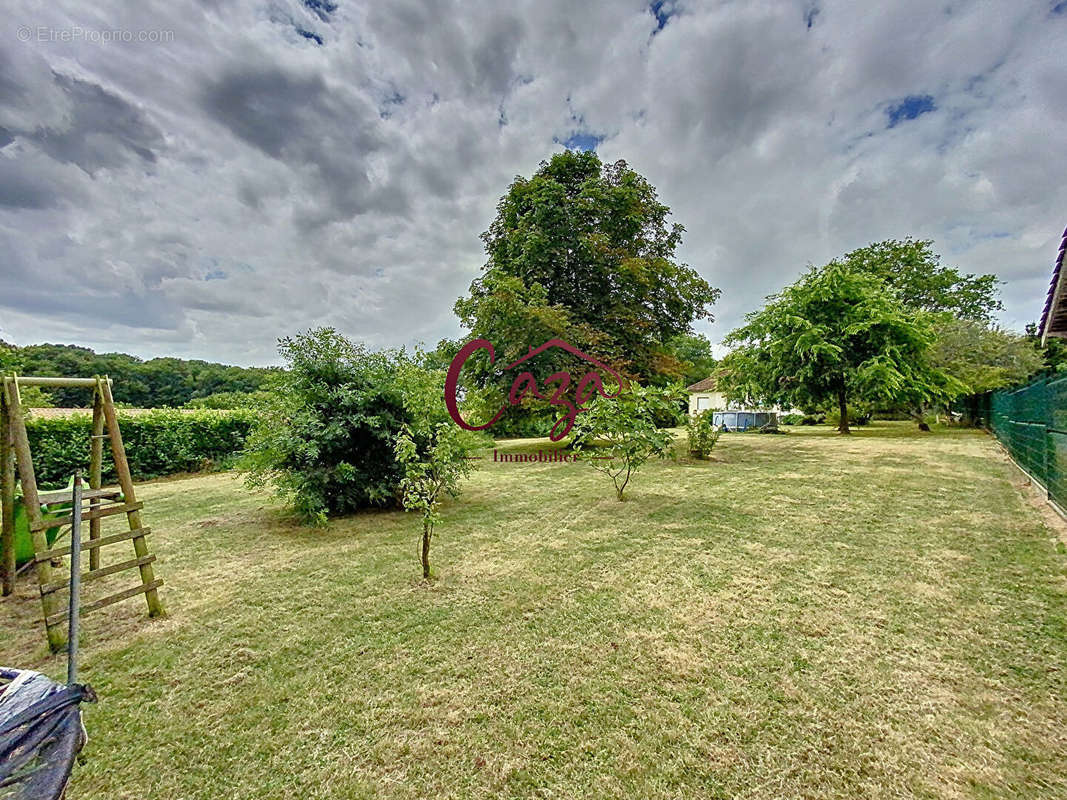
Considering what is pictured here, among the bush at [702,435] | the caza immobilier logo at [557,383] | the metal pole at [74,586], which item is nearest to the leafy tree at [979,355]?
the bush at [702,435]

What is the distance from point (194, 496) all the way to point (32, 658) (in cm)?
610

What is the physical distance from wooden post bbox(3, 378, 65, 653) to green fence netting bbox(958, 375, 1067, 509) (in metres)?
9.40

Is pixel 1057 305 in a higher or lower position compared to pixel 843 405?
higher

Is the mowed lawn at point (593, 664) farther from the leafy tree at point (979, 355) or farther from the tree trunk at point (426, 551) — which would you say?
the leafy tree at point (979, 355)

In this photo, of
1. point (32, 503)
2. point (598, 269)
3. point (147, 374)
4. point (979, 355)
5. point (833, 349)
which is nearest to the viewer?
point (32, 503)

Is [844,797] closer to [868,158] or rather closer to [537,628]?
[537,628]

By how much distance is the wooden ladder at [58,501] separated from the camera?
8.54ft

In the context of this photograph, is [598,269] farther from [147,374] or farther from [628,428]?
[147,374]

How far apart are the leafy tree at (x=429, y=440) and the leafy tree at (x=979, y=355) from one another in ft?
71.1

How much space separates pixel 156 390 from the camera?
23.1 m

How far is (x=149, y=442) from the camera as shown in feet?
32.3

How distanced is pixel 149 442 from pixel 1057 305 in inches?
612

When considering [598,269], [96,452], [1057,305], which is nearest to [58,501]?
[96,452]

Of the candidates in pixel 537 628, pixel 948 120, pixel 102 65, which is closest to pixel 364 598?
pixel 537 628
